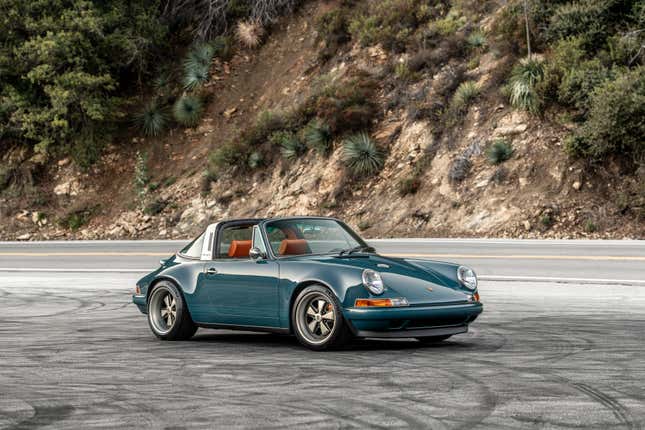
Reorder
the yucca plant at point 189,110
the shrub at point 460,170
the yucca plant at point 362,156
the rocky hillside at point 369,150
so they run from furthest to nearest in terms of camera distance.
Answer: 1. the yucca plant at point 189,110
2. the yucca plant at point 362,156
3. the shrub at point 460,170
4. the rocky hillside at point 369,150

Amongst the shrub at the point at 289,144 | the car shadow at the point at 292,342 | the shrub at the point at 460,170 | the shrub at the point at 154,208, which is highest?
the shrub at the point at 289,144

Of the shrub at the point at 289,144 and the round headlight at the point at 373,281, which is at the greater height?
the shrub at the point at 289,144

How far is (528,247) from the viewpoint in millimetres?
22000

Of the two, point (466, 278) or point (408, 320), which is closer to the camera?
point (408, 320)

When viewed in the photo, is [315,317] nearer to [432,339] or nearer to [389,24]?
[432,339]

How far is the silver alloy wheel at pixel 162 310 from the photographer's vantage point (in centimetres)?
1031

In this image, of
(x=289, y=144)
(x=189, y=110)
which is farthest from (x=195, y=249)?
(x=189, y=110)

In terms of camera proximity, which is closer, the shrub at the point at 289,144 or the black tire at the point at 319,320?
the black tire at the point at 319,320

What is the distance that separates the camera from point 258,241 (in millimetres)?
9766

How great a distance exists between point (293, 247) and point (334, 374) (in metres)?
2.33

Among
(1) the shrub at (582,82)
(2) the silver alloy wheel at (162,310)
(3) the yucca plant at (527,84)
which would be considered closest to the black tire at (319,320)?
(2) the silver alloy wheel at (162,310)

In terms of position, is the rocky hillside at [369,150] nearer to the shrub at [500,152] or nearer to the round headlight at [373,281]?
the shrub at [500,152]

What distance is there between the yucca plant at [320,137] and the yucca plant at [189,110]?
7.02 meters

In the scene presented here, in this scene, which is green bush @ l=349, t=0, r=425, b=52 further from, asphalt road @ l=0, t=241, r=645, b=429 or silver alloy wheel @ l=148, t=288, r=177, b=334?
silver alloy wheel @ l=148, t=288, r=177, b=334
